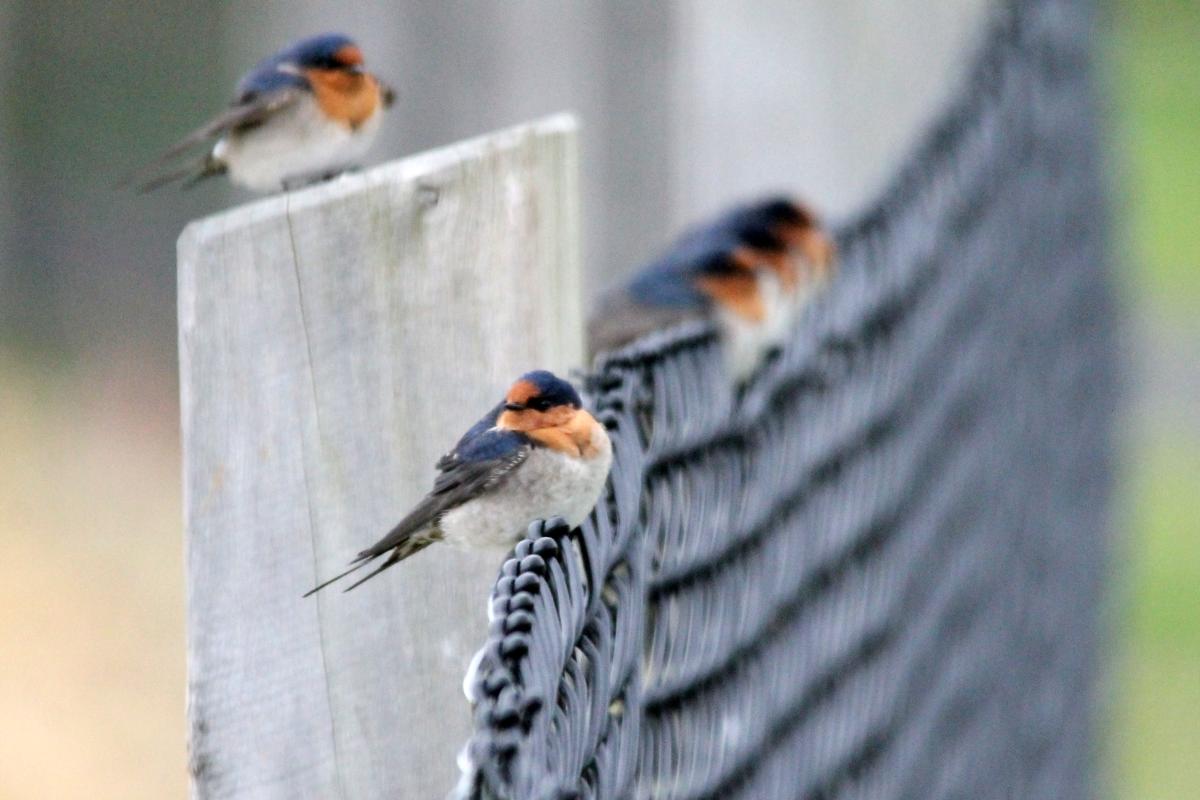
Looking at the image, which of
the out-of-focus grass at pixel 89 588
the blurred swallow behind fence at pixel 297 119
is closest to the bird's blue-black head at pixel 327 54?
the blurred swallow behind fence at pixel 297 119

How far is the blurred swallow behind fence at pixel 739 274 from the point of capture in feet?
13.7

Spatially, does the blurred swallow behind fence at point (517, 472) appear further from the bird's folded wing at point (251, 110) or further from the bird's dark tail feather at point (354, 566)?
the bird's folded wing at point (251, 110)

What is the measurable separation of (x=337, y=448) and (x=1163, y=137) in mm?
14769

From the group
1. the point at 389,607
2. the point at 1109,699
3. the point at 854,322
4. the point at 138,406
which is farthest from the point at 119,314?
the point at 389,607

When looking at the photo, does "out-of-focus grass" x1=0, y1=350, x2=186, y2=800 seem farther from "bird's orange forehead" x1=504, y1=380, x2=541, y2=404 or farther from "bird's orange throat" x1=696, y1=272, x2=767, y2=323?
"bird's orange forehead" x1=504, y1=380, x2=541, y2=404

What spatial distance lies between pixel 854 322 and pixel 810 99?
7.44ft

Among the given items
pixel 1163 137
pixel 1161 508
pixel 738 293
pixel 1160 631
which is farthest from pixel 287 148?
pixel 1163 137

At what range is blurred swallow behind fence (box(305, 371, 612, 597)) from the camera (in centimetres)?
139

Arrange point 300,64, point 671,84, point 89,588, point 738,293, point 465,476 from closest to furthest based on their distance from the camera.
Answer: point 465,476, point 300,64, point 738,293, point 671,84, point 89,588

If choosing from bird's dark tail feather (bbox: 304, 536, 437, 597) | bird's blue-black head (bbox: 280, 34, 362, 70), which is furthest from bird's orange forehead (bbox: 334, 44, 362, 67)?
bird's dark tail feather (bbox: 304, 536, 437, 597)

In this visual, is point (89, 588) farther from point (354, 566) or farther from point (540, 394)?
point (354, 566)

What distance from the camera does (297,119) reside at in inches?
96.8

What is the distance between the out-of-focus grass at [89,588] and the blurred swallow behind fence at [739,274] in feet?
7.47

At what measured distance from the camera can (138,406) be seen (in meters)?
8.23
